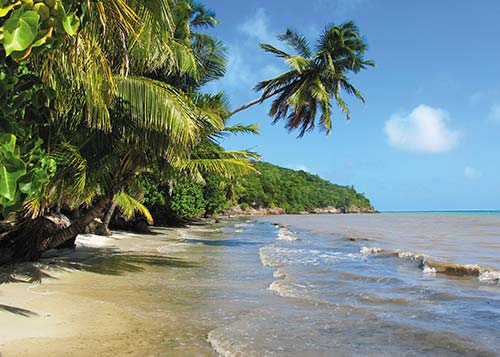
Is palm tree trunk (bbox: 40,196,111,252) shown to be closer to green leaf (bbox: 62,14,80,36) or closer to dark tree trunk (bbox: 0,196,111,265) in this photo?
dark tree trunk (bbox: 0,196,111,265)

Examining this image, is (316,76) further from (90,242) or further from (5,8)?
(5,8)

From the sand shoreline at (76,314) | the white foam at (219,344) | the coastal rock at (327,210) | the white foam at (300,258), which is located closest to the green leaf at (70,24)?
the sand shoreline at (76,314)

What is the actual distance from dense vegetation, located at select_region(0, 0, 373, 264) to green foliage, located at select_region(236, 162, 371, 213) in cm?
5740

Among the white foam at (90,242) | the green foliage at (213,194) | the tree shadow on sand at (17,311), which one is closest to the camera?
the tree shadow on sand at (17,311)

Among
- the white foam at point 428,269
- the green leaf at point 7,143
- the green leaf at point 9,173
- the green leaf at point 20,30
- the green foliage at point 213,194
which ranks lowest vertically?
the white foam at point 428,269

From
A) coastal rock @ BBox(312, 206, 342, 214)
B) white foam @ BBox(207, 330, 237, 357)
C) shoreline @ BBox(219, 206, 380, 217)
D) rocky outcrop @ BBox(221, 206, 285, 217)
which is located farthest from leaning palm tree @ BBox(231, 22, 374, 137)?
coastal rock @ BBox(312, 206, 342, 214)

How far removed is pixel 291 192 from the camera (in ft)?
372

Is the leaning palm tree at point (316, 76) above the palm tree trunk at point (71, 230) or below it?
above

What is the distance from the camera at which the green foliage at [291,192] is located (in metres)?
94.7

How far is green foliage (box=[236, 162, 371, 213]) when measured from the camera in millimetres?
94688

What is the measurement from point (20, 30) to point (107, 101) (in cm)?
387

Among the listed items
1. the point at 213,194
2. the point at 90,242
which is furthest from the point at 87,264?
the point at 213,194

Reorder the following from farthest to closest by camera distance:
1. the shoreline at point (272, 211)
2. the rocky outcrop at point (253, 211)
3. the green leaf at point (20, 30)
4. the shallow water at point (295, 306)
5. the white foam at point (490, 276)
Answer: the shoreline at point (272, 211) < the rocky outcrop at point (253, 211) < the white foam at point (490, 276) < the shallow water at point (295, 306) < the green leaf at point (20, 30)

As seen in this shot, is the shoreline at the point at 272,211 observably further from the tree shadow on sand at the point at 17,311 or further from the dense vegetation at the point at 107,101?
the tree shadow on sand at the point at 17,311
